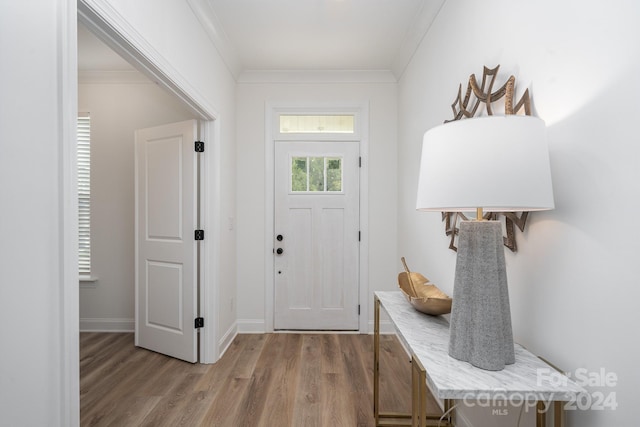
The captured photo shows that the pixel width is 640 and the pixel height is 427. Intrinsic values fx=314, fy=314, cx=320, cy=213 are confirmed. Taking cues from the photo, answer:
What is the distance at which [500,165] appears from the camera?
89cm

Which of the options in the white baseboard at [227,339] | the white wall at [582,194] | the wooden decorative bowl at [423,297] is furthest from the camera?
the white baseboard at [227,339]

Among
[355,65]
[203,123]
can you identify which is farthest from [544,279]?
[355,65]

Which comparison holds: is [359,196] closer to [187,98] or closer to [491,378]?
[187,98]

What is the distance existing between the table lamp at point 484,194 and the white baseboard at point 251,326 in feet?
8.33

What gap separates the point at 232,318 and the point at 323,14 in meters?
2.78

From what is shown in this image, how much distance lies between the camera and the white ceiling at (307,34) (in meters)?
2.24

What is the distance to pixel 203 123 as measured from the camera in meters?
2.59

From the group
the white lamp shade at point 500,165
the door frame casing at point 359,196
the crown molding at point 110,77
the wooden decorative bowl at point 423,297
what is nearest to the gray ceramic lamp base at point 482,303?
the white lamp shade at point 500,165

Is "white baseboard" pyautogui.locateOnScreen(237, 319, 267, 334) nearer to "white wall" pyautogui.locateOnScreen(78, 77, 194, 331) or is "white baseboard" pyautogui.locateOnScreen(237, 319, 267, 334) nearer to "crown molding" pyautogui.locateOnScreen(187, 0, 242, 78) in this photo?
"white wall" pyautogui.locateOnScreen(78, 77, 194, 331)

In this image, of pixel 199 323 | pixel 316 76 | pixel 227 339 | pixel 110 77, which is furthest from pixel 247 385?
pixel 110 77

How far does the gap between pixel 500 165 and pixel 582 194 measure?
26cm

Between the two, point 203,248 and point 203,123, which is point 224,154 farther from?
point 203,248

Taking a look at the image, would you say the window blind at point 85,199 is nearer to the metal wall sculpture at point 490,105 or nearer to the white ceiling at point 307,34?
the white ceiling at point 307,34

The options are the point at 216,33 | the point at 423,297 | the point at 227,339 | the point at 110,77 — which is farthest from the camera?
the point at 110,77
